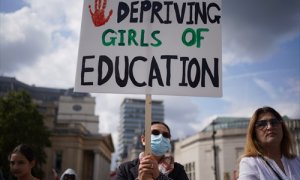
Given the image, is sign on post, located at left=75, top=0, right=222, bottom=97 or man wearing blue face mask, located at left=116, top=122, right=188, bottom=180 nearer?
sign on post, located at left=75, top=0, right=222, bottom=97

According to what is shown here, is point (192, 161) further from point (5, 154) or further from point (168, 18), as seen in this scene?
point (168, 18)

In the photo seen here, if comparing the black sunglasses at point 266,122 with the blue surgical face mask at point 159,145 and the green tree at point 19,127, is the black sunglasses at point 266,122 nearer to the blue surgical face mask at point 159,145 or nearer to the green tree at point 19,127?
the blue surgical face mask at point 159,145

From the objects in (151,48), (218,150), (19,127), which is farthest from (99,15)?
(218,150)

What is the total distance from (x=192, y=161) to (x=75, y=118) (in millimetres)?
28863

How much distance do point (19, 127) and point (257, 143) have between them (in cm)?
→ 3332

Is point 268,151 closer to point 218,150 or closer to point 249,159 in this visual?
point 249,159

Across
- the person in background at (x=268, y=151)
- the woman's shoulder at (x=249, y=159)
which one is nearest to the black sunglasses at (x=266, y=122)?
the person in background at (x=268, y=151)

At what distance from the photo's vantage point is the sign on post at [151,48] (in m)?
3.43

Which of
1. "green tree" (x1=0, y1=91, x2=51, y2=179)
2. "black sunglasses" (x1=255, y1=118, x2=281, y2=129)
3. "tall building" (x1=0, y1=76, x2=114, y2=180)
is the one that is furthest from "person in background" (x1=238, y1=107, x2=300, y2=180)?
"tall building" (x1=0, y1=76, x2=114, y2=180)

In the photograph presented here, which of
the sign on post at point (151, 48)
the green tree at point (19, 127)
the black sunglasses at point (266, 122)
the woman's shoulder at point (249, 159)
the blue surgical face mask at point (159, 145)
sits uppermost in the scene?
the green tree at point (19, 127)

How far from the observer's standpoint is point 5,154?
31938mm

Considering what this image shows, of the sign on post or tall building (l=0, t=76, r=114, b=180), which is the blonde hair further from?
tall building (l=0, t=76, r=114, b=180)

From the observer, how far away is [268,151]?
3199 mm

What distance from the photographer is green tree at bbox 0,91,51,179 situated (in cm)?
3238
